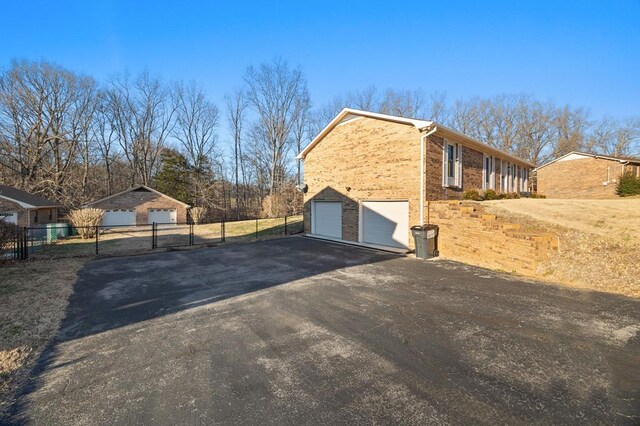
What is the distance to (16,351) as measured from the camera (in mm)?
3766

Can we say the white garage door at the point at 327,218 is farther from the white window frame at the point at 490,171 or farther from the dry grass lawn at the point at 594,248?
the white window frame at the point at 490,171

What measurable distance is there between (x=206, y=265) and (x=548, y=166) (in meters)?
30.1

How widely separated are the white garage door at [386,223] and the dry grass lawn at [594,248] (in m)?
3.25

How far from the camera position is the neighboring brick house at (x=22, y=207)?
19172 millimetres

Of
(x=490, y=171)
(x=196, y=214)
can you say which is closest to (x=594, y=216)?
(x=490, y=171)

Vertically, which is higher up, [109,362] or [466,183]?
[466,183]

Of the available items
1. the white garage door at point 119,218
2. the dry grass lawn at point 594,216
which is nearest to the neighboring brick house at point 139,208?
the white garage door at point 119,218

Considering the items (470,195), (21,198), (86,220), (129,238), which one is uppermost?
(21,198)

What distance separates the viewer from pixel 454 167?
1246 cm

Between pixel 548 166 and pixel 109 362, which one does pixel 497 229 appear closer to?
pixel 109 362

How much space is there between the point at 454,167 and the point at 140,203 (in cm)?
2692

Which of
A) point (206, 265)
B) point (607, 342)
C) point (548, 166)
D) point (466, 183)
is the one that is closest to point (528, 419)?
point (607, 342)

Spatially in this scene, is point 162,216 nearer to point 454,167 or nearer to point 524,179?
point 454,167

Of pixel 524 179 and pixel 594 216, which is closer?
pixel 594 216
